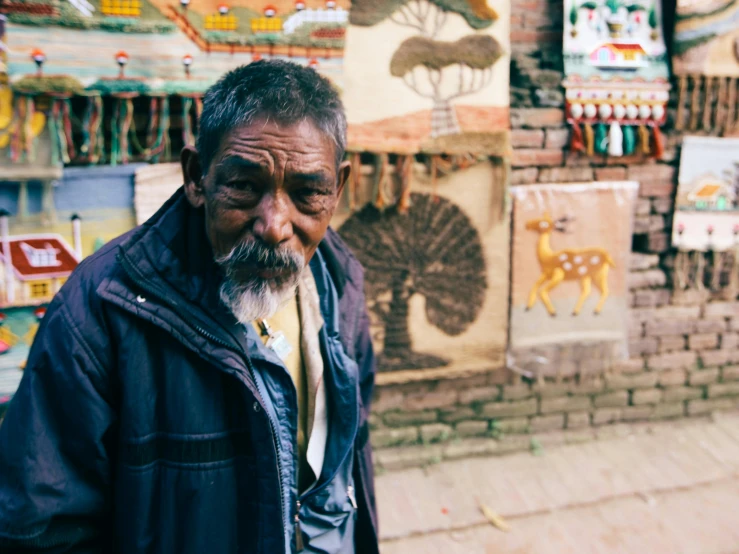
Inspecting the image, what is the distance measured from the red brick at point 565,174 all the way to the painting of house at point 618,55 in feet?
1.86

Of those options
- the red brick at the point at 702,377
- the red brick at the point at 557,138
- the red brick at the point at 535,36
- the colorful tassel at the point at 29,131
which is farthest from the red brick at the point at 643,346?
the colorful tassel at the point at 29,131

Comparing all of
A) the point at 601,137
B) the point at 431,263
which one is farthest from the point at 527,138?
the point at 431,263

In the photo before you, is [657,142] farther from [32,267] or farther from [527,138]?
[32,267]

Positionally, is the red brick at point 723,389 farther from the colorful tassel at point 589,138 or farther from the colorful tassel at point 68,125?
the colorful tassel at point 68,125

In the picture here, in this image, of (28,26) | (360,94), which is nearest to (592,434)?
(360,94)

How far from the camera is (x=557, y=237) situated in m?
3.13

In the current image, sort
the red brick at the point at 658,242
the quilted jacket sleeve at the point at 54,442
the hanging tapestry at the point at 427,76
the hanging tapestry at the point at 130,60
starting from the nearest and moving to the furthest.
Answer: the quilted jacket sleeve at the point at 54,442 < the hanging tapestry at the point at 130,60 < the hanging tapestry at the point at 427,76 < the red brick at the point at 658,242

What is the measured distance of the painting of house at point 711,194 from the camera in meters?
3.29

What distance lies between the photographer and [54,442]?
1.04 metres

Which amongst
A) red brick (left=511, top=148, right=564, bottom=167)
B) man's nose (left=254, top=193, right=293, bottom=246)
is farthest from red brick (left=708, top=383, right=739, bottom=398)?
man's nose (left=254, top=193, right=293, bottom=246)

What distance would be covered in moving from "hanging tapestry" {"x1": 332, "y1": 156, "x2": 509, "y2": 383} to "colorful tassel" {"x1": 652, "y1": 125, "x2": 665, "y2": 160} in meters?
0.94

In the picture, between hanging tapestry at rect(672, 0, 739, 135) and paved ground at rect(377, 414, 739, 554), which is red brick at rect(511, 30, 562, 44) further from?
paved ground at rect(377, 414, 739, 554)

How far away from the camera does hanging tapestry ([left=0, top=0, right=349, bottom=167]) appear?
2199 mm

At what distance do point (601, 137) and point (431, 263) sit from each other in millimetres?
1190
